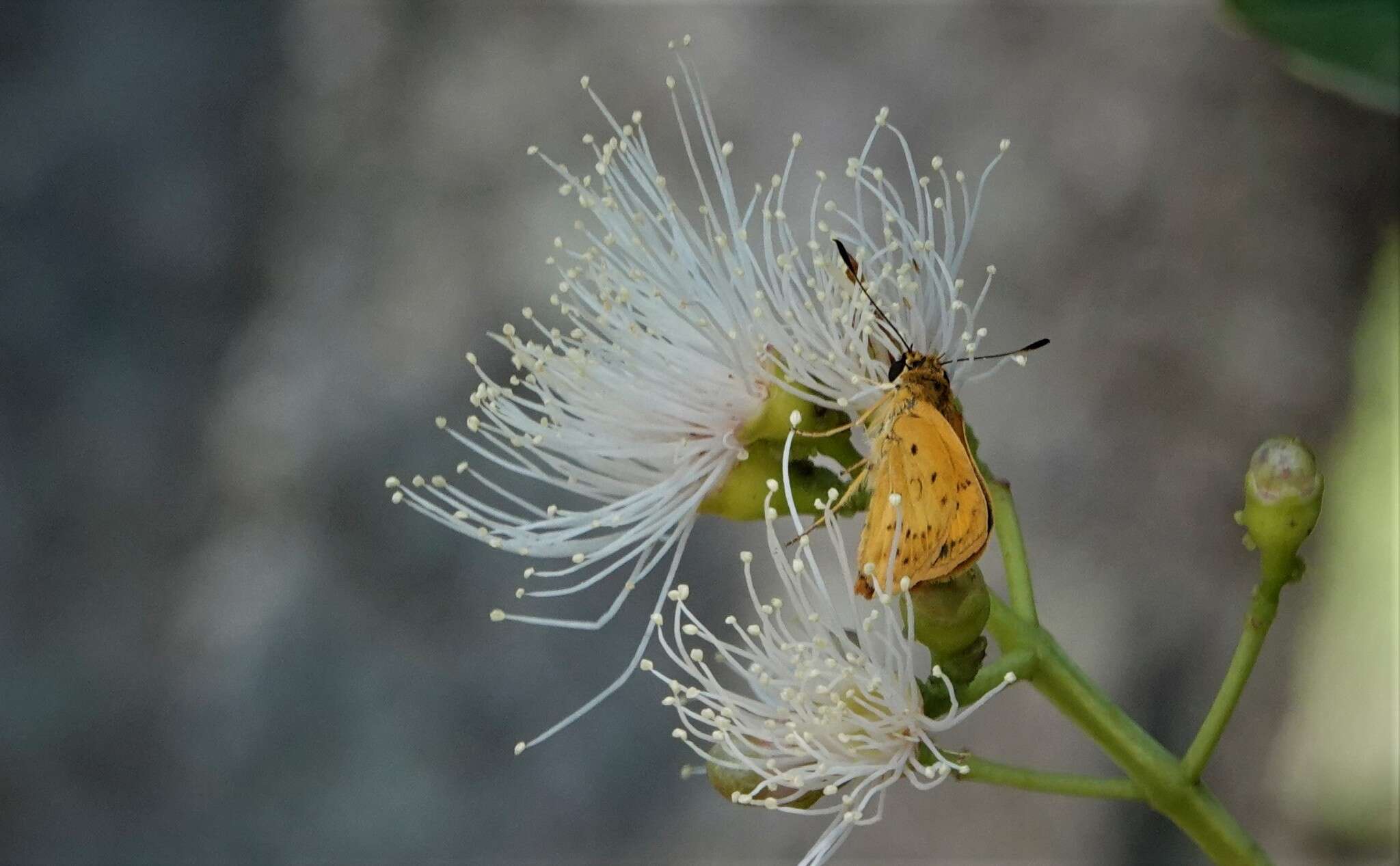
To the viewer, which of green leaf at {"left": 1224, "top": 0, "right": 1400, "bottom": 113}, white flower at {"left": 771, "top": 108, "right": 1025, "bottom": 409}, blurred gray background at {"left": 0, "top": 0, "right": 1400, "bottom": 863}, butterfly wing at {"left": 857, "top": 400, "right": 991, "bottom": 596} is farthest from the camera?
A: blurred gray background at {"left": 0, "top": 0, "right": 1400, "bottom": 863}

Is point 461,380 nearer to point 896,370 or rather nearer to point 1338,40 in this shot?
point 896,370

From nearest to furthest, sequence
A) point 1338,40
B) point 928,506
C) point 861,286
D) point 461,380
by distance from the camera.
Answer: point 1338,40
point 928,506
point 861,286
point 461,380

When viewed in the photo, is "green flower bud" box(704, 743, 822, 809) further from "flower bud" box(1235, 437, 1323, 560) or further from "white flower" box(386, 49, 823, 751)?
"flower bud" box(1235, 437, 1323, 560)

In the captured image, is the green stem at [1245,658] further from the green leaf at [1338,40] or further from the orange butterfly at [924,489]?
the green leaf at [1338,40]

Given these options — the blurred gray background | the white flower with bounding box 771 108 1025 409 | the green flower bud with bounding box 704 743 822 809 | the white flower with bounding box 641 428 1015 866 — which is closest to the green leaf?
the white flower with bounding box 771 108 1025 409

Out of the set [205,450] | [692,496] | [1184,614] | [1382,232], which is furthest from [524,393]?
[1382,232]

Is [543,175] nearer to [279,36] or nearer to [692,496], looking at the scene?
[279,36]

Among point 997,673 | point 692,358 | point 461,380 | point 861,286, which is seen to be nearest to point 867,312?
point 861,286
